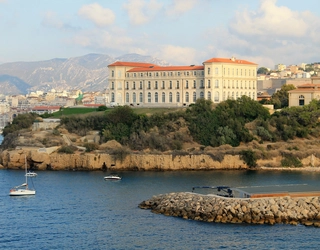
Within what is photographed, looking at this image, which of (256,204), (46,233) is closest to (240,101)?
(256,204)

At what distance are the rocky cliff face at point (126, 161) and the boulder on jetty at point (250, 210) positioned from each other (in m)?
Result: 23.5

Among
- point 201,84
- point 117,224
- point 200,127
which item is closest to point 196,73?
point 201,84

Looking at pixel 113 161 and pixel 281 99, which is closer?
pixel 113 161

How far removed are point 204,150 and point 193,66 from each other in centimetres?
1951

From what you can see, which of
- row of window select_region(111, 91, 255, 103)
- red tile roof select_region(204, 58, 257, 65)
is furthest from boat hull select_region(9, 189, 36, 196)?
red tile roof select_region(204, 58, 257, 65)

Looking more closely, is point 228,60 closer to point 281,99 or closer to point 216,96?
point 216,96

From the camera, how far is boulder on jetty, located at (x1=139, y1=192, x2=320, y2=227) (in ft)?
139

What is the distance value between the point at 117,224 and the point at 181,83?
153ft

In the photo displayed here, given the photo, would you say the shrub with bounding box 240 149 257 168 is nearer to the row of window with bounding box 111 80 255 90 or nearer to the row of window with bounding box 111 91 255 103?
the row of window with bounding box 111 91 255 103

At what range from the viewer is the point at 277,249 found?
36.6m

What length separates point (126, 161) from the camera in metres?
70.2

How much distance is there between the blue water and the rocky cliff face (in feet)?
26.7

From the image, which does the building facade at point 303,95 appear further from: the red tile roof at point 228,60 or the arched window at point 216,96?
the arched window at point 216,96

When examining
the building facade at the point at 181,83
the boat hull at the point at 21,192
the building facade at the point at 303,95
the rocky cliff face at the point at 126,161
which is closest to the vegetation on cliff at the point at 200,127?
the rocky cliff face at the point at 126,161
